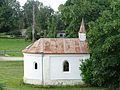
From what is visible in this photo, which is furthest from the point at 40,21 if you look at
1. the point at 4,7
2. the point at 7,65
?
the point at 7,65

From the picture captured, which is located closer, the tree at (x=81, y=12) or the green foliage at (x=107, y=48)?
the green foliage at (x=107, y=48)

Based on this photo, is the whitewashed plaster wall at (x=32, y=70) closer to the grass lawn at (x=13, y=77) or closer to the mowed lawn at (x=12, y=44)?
the grass lawn at (x=13, y=77)

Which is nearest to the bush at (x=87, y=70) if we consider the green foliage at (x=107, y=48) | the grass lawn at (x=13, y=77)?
the grass lawn at (x=13, y=77)

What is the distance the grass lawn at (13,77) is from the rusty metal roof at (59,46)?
347 centimetres

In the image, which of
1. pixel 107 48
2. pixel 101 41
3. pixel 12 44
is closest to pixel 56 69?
pixel 101 41

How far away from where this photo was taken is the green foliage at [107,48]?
34.1 meters

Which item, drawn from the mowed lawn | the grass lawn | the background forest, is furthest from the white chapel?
the mowed lawn

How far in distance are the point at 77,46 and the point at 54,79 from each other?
3967mm

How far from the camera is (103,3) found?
163 feet

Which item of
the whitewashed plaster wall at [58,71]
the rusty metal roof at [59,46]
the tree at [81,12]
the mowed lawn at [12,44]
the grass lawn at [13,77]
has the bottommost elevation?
the grass lawn at [13,77]

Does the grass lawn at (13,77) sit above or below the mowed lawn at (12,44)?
below

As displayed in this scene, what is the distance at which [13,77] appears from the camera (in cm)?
4475

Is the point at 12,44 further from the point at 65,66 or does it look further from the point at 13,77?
the point at 65,66

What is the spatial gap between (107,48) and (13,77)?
570 inches
